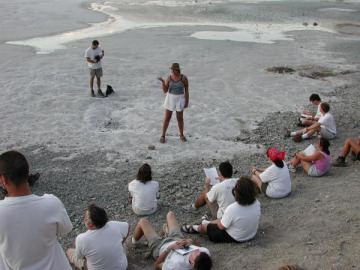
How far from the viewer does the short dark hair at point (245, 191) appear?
249 inches

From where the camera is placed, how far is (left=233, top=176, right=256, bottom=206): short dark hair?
6.33m

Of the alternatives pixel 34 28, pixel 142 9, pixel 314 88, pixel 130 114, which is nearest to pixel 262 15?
pixel 142 9

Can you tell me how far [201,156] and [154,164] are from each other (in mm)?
1183

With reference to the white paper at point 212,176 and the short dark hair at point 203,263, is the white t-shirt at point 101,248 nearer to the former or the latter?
the short dark hair at point 203,263

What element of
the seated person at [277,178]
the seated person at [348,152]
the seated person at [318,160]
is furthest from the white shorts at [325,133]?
the seated person at [277,178]

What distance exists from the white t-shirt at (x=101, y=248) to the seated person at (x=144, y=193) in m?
1.88

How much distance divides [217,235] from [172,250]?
1.02m

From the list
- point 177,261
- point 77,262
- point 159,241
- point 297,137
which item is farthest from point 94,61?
point 177,261

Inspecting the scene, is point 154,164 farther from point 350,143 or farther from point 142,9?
point 142,9

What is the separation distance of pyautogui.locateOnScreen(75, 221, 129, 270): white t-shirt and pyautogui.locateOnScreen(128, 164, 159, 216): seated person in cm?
188

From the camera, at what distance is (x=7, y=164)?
346 cm

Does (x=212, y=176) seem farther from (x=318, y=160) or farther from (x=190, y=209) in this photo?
(x=318, y=160)

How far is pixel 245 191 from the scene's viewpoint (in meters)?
6.34

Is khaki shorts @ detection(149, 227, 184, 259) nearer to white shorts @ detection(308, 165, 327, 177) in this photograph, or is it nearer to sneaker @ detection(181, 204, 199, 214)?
sneaker @ detection(181, 204, 199, 214)
